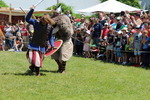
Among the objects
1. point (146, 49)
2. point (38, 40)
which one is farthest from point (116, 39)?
point (38, 40)

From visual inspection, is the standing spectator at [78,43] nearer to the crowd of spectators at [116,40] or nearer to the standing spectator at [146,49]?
the crowd of spectators at [116,40]

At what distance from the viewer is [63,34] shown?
33.8ft

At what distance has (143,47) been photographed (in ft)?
42.4

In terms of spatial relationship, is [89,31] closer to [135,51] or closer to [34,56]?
[135,51]

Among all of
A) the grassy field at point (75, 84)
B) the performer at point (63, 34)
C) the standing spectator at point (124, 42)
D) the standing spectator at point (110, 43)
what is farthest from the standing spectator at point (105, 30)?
the performer at point (63, 34)

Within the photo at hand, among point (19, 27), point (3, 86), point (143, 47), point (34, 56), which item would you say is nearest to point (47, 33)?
point (34, 56)

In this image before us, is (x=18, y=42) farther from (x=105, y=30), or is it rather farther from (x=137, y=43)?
(x=137, y=43)

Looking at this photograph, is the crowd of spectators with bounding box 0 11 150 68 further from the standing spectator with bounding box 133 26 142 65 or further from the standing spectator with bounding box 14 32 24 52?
the standing spectator with bounding box 14 32 24 52

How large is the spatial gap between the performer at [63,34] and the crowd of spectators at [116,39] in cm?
348

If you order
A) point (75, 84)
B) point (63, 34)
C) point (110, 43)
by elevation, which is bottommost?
point (75, 84)

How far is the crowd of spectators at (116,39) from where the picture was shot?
13055 millimetres

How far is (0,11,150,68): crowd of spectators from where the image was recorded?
Answer: 13055mm

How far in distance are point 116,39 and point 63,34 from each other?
436 centimetres

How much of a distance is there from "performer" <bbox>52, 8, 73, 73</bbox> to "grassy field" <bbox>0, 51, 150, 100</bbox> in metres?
0.47
